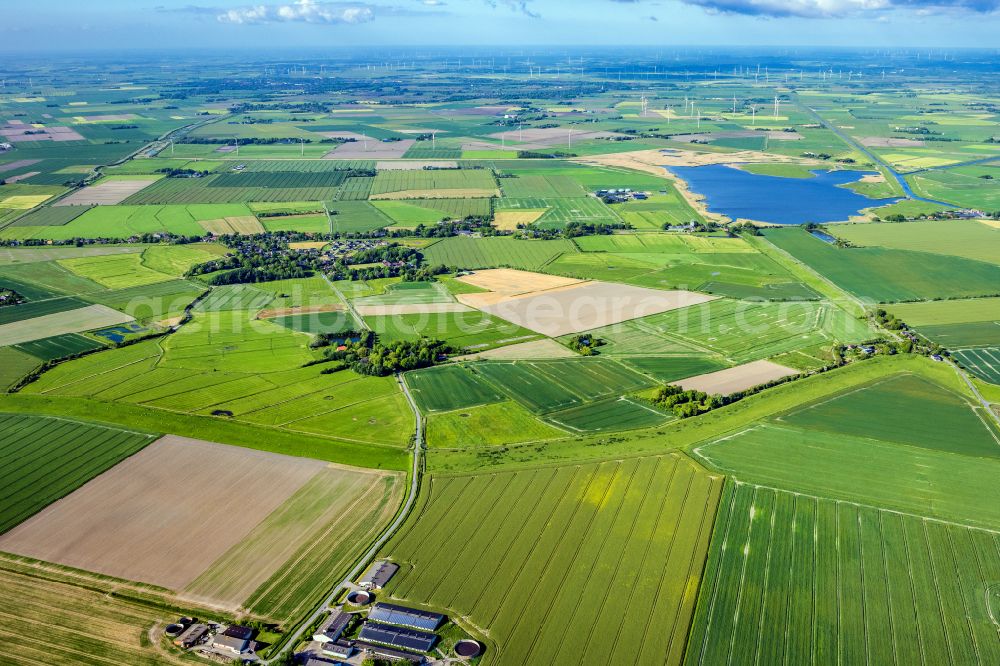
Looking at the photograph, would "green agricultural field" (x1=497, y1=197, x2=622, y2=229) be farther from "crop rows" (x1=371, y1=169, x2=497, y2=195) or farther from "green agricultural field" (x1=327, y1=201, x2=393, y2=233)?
"green agricultural field" (x1=327, y1=201, x2=393, y2=233)

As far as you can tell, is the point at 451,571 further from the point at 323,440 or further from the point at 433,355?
the point at 433,355

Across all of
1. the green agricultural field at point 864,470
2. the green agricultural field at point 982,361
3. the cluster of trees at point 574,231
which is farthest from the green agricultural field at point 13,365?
the green agricultural field at point 982,361

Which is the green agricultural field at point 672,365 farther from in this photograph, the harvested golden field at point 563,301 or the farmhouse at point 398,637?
the farmhouse at point 398,637

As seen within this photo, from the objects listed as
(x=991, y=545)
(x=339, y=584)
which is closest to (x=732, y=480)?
(x=991, y=545)

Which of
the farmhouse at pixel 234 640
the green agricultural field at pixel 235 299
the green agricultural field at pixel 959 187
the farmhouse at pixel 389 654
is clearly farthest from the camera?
the green agricultural field at pixel 959 187

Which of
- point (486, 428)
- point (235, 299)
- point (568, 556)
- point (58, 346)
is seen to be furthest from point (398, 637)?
point (235, 299)

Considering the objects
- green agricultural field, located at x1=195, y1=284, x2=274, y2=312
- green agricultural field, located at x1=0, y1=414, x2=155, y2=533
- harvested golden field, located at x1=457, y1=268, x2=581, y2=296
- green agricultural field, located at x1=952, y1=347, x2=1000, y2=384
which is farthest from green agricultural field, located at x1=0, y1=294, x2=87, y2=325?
green agricultural field, located at x1=952, y1=347, x2=1000, y2=384

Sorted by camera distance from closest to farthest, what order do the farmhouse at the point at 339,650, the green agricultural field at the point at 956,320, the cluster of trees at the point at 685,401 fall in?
the farmhouse at the point at 339,650, the cluster of trees at the point at 685,401, the green agricultural field at the point at 956,320

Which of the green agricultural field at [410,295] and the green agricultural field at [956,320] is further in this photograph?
the green agricultural field at [410,295]
